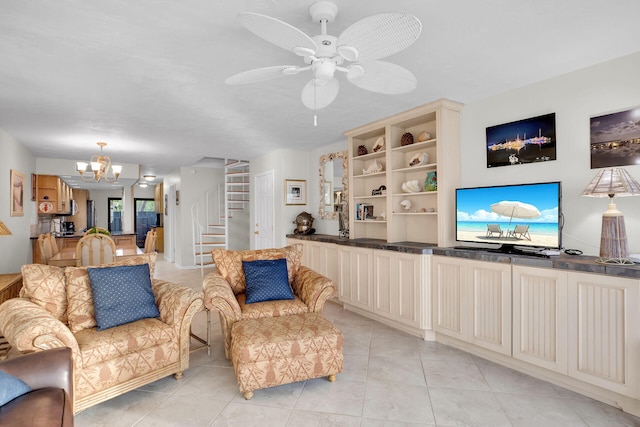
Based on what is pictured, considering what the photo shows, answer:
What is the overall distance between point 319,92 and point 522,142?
1.99 m

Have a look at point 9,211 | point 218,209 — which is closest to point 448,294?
point 9,211

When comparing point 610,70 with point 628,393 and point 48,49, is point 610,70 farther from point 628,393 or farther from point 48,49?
point 48,49

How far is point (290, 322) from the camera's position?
8.27 feet

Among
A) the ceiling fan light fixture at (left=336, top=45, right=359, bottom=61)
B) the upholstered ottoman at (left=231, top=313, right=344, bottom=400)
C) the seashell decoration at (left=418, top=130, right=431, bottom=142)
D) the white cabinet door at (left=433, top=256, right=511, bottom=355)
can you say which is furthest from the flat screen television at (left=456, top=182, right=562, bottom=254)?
the ceiling fan light fixture at (left=336, top=45, right=359, bottom=61)

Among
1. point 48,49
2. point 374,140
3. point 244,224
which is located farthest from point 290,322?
point 244,224

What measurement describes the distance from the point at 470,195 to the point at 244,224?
18.7ft

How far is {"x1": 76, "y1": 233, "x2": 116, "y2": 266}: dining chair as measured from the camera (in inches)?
→ 160

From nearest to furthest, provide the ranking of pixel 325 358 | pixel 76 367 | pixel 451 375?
pixel 76 367 → pixel 325 358 → pixel 451 375

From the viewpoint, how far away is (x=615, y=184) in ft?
7.27

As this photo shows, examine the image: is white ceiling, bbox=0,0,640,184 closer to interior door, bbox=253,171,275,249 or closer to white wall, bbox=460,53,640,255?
white wall, bbox=460,53,640,255

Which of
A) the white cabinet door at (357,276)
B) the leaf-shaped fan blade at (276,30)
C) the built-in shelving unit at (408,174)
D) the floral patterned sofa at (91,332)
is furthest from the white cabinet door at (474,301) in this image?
the leaf-shaped fan blade at (276,30)

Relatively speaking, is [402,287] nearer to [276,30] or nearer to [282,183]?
[276,30]

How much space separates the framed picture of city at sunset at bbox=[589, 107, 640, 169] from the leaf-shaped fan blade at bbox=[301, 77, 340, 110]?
204cm

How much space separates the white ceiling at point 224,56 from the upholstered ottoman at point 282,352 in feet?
6.29
